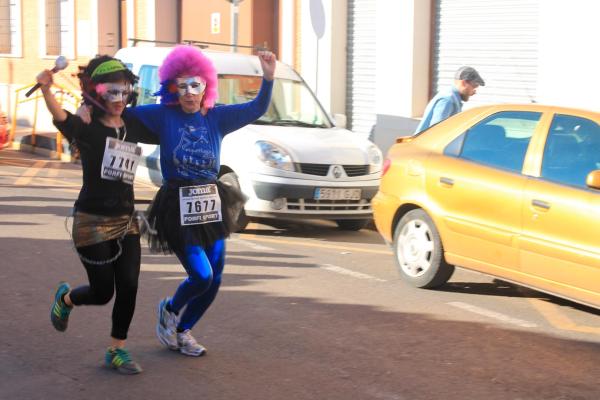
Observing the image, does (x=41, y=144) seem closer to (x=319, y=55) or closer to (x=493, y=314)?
(x=319, y=55)

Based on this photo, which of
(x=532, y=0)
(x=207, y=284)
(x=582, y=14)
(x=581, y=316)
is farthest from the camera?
(x=532, y=0)

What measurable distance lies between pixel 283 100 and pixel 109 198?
6776 mm

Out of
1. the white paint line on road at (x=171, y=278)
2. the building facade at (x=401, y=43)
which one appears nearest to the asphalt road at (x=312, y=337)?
the white paint line on road at (x=171, y=278)

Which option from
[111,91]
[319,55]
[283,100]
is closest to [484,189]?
[111,91]

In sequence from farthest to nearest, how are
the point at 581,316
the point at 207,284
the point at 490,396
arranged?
1. the point at 581,316
2. the point at 207,284
3. the point at 490,396

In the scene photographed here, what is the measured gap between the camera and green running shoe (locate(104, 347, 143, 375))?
19.5ft

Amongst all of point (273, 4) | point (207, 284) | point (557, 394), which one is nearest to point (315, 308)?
point (207, 284)

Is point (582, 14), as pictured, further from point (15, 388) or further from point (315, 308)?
point (15, 388)

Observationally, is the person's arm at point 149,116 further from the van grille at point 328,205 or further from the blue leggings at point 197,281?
the van grille at point 328,205

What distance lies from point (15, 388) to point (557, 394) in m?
2.83

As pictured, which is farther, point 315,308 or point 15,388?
point 315,308

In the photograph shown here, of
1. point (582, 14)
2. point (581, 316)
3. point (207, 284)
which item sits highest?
point (582, 14)

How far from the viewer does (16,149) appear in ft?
71.0

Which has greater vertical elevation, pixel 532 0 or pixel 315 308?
pixel 532 0
